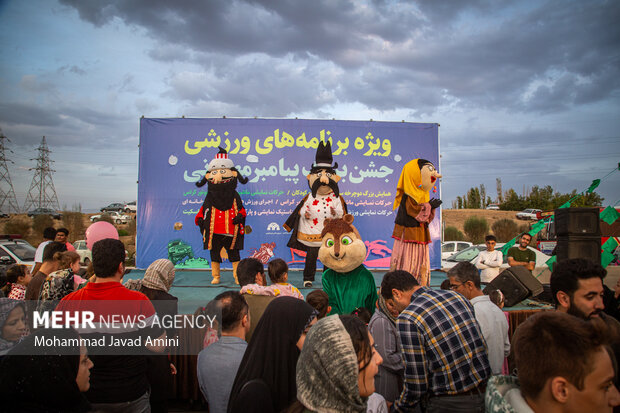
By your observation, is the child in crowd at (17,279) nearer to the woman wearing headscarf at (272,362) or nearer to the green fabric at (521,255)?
the woman wearing headscarf at (272,362)

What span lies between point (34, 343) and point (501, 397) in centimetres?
169

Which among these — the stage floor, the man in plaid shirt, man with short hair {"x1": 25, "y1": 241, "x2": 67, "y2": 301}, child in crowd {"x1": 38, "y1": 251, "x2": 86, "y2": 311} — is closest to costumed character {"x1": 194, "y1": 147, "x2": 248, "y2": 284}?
the stage floor

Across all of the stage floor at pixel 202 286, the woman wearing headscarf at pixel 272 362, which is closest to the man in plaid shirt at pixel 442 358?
the woman wearing headscarf at pixel 272 362

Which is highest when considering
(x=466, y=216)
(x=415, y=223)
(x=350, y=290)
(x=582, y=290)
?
(x=466, y=216)

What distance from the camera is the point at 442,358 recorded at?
192cm

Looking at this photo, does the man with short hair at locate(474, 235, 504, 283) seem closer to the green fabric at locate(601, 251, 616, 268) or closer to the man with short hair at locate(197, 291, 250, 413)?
the green fabric at locate(601, 251, 616, 268)

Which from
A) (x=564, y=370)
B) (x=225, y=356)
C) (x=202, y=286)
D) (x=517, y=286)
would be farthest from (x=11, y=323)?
(x=517, y=286)

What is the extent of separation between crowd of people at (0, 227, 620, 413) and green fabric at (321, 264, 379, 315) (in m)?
0.92

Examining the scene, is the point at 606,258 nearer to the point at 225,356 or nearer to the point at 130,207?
the point at 225,356

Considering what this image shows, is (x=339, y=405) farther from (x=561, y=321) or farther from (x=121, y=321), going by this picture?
(x=121, y=321)

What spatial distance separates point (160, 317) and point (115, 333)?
0.77 meters

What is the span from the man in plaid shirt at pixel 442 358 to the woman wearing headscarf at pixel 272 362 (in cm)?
65

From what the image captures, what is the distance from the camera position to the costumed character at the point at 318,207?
6.74 m

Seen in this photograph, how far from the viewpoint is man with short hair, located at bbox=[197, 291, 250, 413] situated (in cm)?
186
